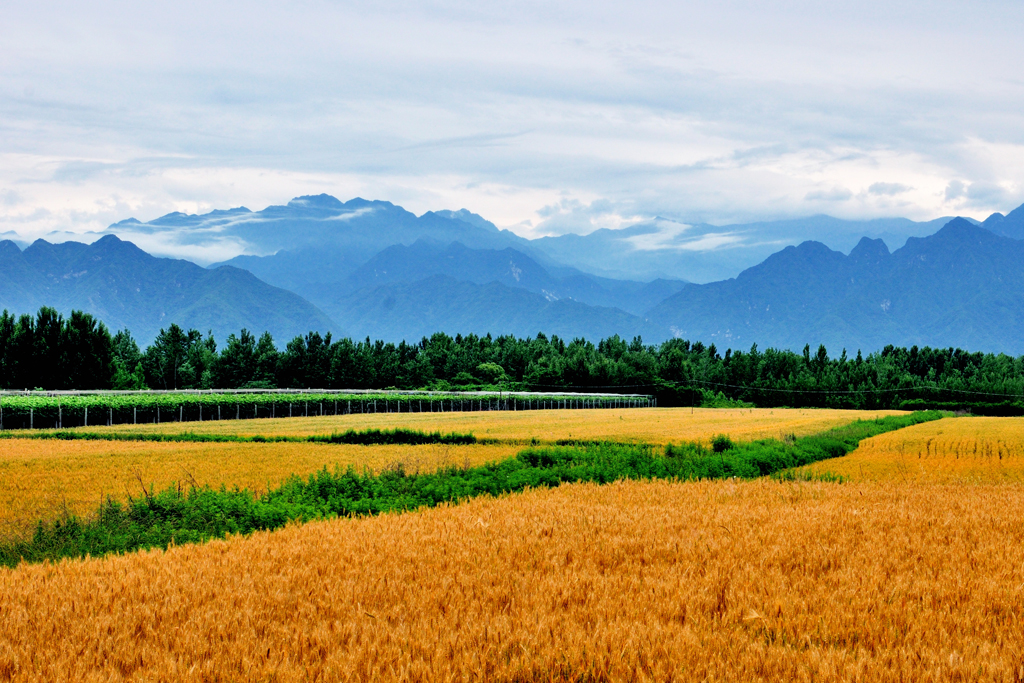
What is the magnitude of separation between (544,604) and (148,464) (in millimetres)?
31699

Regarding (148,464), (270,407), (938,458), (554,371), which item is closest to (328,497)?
(148,464)

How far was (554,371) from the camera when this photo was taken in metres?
157

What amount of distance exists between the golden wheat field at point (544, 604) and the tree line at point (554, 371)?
11260 cm

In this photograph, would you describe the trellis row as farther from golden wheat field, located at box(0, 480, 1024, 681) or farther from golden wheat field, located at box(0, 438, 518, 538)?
golden wheat field, located at box(0, 480, 1024, 681)

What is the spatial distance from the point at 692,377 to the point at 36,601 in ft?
538

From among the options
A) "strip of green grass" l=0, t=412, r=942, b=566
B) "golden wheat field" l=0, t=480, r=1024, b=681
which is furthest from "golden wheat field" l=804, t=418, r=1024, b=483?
"golden wheat field" l=0, t=480, r=1024, b=681

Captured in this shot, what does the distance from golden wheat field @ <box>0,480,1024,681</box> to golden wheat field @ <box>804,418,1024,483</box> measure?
16811mm

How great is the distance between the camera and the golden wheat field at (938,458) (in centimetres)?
3053

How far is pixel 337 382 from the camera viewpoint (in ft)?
472

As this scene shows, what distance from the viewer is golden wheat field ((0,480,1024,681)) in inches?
286

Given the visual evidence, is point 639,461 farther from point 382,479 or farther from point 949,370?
point 949,370

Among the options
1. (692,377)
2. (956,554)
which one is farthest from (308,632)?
(692,377)

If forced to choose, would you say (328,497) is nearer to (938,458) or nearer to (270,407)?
(938,458)

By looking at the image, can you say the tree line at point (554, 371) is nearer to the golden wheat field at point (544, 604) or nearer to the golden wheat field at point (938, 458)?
the golden wheat field at point (938, 458)
